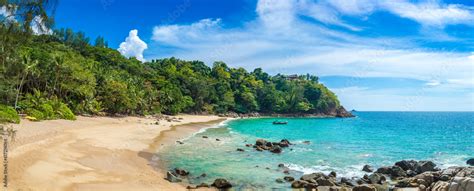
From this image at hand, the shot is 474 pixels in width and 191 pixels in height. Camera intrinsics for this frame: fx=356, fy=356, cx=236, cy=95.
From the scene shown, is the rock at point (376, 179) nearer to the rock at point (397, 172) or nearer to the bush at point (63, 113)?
the rock at point (397, 172)

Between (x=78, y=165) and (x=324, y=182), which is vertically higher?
(x=78, y=165)

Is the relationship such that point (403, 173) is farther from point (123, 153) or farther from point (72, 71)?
point (72, 71)

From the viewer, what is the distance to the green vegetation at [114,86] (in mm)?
42259

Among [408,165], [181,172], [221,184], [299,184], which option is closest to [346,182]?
[299,184]

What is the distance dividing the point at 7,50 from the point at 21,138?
1372 centimetres

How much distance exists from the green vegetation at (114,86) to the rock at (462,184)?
667 inches

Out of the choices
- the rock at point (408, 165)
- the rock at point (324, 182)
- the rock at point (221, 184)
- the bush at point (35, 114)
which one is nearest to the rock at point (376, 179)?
the rock at point (324, 182)

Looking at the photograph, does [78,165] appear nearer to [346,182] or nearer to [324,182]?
[324,182]

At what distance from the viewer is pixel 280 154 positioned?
33.4 m

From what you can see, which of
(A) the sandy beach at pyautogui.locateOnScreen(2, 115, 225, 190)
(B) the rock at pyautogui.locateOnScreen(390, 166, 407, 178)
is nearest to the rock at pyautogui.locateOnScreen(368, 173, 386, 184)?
(B) the rock at pyautogui.locateOnScreen(390, 166, 407, 178)

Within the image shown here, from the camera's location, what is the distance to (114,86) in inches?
2500

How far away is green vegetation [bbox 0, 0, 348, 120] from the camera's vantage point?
42259 millimetres

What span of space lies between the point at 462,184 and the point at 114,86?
192 ft

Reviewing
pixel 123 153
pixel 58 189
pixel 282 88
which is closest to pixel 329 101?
pixel 282 88
